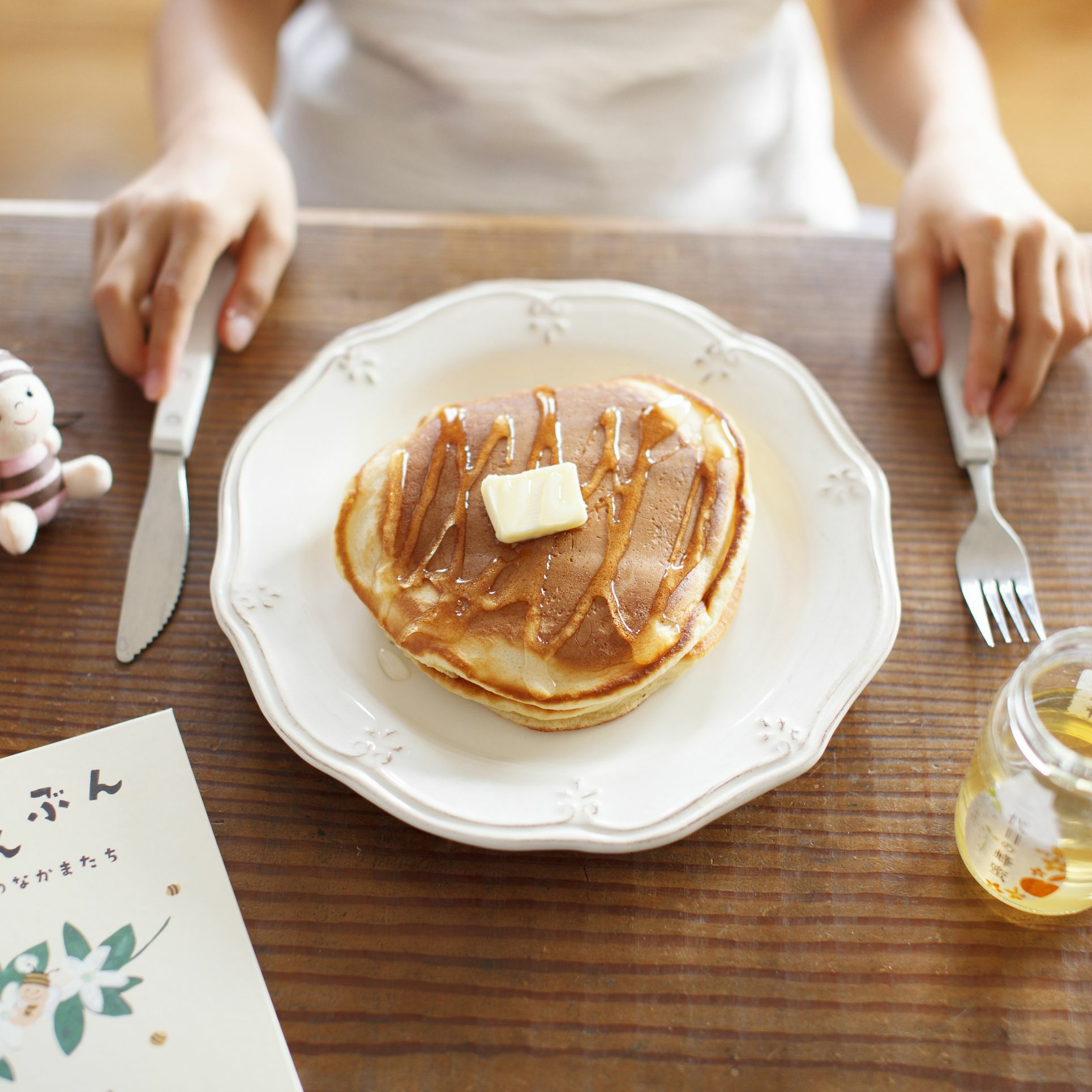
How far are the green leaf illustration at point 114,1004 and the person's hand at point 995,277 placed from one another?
120 cm

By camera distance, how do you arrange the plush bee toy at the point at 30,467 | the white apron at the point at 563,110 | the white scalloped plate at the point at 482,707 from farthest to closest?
the white apron at the point at 563,110 → the plush bee toy at the point at 30,467 → the white scalloped plate at the point at 482,707

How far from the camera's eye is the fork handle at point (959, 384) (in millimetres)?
1186

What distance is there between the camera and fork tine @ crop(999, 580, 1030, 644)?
41.5 inches

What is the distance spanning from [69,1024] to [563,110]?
1.56 meters

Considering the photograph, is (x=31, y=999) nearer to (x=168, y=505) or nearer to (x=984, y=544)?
(x=168, y=505)

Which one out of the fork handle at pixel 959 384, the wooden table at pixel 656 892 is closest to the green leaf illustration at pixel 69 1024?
the wooden table at pixel 656 892

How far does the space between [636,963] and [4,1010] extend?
57 centimetres

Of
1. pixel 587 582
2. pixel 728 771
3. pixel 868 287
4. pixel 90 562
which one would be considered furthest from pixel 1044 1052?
pixel 90 562

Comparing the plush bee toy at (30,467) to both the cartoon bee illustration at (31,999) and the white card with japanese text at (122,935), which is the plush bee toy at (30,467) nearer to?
the white card with japanese text at (122,935)

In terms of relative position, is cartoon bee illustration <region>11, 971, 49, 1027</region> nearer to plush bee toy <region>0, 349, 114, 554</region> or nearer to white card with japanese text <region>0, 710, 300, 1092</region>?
white card with japanese text <region>0, 710, 300, 1092</region>

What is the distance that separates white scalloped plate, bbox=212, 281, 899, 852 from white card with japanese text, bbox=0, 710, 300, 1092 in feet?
0.52

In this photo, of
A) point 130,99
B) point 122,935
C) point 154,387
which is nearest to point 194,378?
point 154,387

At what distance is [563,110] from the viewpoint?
5.37 feet

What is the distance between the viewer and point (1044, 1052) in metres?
0.80
